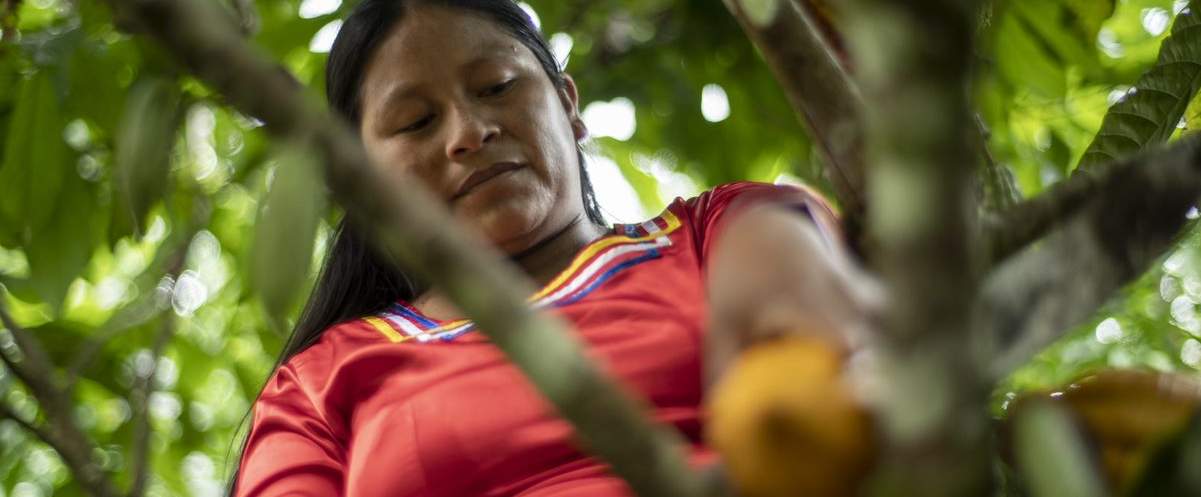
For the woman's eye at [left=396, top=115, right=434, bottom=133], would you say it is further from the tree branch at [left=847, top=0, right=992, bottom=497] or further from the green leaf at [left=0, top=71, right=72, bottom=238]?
the tree branch at [left=847, top=0, right=992, bottom=497]

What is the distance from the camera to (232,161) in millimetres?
1608

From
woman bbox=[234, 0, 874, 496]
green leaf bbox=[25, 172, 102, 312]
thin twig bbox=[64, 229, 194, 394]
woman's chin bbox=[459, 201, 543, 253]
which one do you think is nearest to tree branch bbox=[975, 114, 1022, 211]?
woman bbox=[234, 0, 874, 496]

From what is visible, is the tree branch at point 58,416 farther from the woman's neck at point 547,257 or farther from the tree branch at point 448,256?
the tree branch at point 448,256

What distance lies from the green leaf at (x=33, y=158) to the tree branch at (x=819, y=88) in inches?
31.8

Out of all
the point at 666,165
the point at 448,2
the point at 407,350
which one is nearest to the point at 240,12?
the point at 407,350

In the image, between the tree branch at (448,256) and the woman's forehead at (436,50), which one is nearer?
the tree branch at (448,256)

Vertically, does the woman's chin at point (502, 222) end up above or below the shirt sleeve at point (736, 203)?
below

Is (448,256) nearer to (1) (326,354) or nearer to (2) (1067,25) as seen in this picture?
(1) (326,354)

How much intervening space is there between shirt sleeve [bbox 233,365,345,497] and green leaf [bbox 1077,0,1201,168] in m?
0.49

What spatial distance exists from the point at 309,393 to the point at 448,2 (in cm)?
32

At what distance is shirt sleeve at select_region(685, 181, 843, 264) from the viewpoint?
0.65 meters

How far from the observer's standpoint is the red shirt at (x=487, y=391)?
0.77 meters

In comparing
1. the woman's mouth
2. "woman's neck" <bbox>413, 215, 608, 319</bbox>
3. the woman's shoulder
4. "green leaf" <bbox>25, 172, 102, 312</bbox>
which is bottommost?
"green leaf" <bbox>25, 172, 102, 312</bbox>

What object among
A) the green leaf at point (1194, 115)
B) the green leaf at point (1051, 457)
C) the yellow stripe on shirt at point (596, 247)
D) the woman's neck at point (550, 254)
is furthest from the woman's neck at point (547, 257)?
the green leaf at point (1051, 457)
